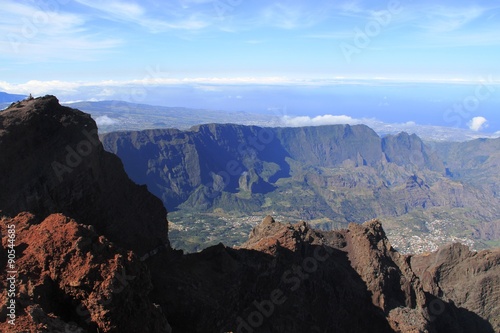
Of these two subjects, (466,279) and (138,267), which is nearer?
(138,267)

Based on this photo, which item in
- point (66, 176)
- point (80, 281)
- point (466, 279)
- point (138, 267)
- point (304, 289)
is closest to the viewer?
point (80, 281)

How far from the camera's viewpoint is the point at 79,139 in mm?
49250

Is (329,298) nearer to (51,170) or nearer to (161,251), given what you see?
(161,251)

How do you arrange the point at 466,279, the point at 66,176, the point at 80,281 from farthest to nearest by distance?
the point at 466,279, the point at 66,176, the point at 80,281

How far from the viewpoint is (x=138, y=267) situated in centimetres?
2878

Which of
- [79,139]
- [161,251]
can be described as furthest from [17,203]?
[161,251]

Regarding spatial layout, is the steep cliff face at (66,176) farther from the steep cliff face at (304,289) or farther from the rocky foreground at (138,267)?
A: the steep cliff face at (304,289)

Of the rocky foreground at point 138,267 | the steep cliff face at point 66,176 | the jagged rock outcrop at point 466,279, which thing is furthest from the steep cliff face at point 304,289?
the steep cliff face at point 66,176

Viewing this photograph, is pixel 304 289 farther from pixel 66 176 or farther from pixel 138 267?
pixel 66 176

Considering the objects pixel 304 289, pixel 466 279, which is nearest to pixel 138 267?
pixel 304 289

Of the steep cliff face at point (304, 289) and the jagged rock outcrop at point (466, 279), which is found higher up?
the steep cliff face at point (304, 289)

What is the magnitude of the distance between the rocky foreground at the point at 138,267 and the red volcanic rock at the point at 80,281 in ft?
0.26

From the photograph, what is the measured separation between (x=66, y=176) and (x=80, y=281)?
906 inches

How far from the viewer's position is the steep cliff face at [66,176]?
42.9 metres
